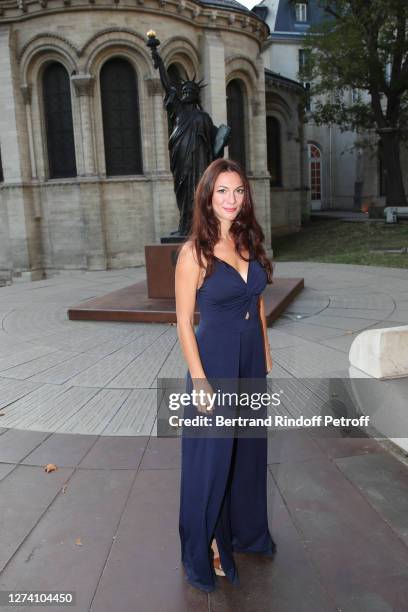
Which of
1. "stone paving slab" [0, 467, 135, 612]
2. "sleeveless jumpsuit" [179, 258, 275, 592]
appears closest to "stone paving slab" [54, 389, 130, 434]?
"stone paving slab" [0, 467, 135, 612]

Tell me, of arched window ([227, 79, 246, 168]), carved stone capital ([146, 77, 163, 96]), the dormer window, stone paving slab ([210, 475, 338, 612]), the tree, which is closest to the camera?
stone paving slab ([210, 475, 338, 612])

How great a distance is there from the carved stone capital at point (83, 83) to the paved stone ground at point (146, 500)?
14.7 metres

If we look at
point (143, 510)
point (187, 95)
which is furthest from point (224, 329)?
point (187, 95)

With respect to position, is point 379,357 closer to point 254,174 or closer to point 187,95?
point 187,95

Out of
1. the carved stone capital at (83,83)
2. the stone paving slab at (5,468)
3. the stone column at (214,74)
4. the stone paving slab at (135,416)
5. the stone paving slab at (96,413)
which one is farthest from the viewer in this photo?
the stone column at (214,74)

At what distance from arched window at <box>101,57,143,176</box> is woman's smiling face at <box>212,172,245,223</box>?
18509 millimetres

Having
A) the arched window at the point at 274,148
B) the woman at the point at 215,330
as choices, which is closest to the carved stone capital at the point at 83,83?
the arched window at the point at 274,148

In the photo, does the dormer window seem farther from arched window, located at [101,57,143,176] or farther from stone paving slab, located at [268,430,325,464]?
stone paving slab, located at [268,430,325,464]

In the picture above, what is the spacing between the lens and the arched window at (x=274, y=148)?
101ft

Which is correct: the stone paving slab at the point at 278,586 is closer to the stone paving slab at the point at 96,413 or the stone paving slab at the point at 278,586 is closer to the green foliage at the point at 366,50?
the stone paving slab at the point at 96,413

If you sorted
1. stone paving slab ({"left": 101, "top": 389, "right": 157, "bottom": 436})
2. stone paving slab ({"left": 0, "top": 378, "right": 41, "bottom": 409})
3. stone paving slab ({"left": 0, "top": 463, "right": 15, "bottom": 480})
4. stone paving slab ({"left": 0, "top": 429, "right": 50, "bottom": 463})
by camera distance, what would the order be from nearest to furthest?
stone paving slab ({"left": 0, "top": 463, "right": 15, "bottom": 480}), stone paving slab ({"left": 0, "top": 429, "right": 50, "bottom": 463}), stone paving slab ({"left": 101, "top": 389, "right": 157, "bottom": 436}), stone paving slab ({"left": 0, "top": 378, "right": 41, "bottom": 409})

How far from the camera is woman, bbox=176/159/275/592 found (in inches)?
100

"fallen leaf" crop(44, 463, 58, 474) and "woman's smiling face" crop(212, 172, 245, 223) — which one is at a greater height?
"woman's smiling face" crop(212, 172, 245, 223)

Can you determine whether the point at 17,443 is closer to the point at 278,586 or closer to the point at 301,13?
the point at 278,586
